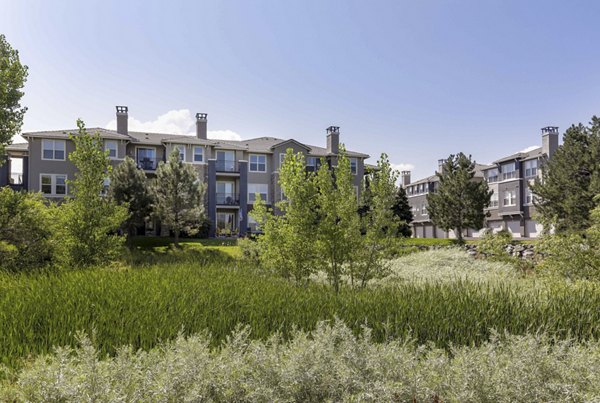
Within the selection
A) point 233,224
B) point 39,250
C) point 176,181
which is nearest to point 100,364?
point 39,250

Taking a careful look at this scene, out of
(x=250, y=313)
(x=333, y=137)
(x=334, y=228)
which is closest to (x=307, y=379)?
(x=250, y=313)

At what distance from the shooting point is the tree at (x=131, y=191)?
27.3 metres

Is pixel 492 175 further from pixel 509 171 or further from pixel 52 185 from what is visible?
pixel 52 185

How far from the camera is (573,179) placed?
27359mm

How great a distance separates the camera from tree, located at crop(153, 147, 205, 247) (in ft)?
92.7

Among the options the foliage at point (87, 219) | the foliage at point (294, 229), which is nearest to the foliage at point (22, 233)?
the foliage at point (87, 219)

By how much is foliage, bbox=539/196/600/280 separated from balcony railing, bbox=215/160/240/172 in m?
30.8

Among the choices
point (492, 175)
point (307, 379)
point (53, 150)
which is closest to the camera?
point (307, 379)

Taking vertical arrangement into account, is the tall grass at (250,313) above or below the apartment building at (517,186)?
below

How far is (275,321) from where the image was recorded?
615cm

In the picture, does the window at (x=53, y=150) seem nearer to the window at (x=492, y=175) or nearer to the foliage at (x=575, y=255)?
the foliage at (x=575, y=255)

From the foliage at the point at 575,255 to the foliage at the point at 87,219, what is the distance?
1247cm

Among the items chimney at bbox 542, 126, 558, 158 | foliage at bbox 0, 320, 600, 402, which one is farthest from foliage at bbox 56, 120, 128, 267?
chimney at bbox 542, 126, 558, 158

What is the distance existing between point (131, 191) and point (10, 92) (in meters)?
12.6
